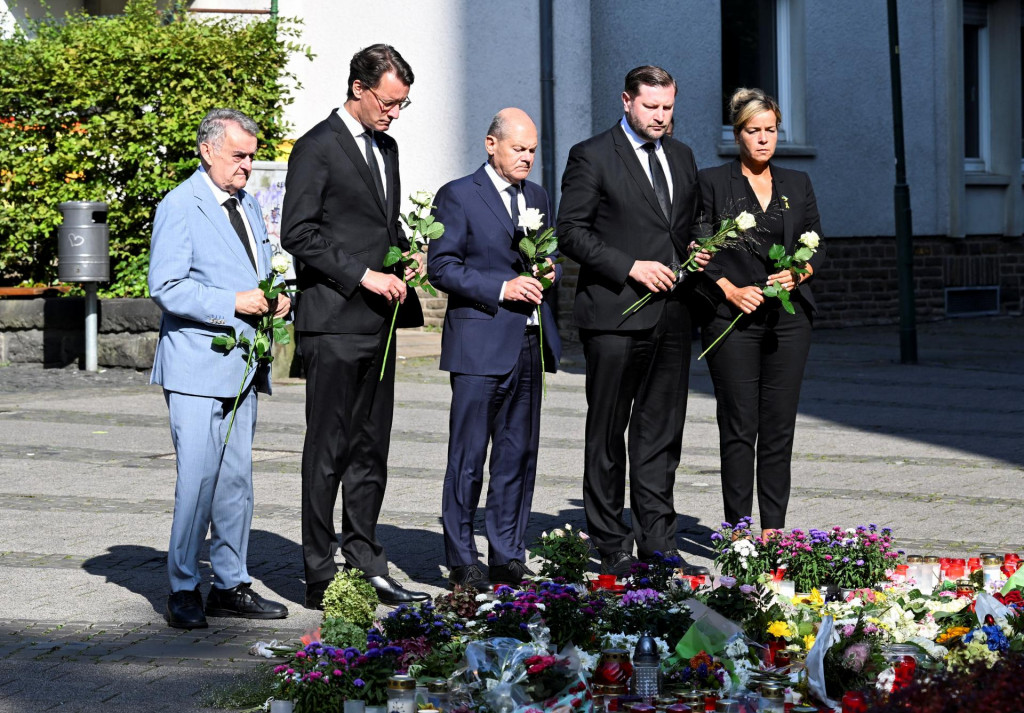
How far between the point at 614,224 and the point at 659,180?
0.29 metres

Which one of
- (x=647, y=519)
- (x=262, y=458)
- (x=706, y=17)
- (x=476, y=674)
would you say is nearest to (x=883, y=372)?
(x=706, y=17)

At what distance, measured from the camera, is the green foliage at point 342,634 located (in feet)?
16.1

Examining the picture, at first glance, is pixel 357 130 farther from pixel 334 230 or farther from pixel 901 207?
pixel 901 207

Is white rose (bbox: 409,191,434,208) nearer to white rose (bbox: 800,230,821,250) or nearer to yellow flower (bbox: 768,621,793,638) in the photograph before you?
white rose (bbox: 800,230,821,250)

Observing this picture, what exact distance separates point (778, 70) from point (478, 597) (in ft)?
51.7

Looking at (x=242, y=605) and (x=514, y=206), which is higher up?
(x=514, y=206)

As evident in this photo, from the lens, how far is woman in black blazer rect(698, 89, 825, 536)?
22.6ft

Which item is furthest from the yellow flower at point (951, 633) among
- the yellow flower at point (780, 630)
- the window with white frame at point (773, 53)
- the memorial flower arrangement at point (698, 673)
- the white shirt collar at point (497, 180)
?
the window with white frame at point (773, 53)

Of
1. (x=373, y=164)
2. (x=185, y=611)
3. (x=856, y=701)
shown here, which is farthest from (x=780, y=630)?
(x=373, y=164)

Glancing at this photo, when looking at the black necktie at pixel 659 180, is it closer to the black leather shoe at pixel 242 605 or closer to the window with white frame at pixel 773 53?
the black leather shoe at pixel 242 605

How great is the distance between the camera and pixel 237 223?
6.09 metres

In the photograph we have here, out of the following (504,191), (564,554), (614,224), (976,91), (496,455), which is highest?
(976,91)

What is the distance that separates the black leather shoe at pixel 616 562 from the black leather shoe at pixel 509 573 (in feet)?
1.28

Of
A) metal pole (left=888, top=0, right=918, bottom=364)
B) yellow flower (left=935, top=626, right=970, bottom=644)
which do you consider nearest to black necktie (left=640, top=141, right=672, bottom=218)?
yellow flower (left=935, top=626, right=970, bottom=644)
